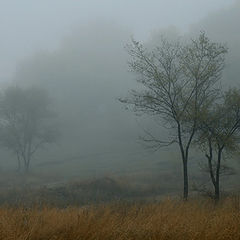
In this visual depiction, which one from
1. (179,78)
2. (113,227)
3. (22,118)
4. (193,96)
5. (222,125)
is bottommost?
(113,227)

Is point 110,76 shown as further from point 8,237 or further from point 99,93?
point 8,237

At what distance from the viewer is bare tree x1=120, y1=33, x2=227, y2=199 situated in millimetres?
23641

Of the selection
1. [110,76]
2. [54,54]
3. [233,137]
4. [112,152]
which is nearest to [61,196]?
[233,137]

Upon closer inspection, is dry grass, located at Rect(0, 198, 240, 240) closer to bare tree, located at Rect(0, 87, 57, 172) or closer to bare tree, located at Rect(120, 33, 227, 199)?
bare tree, located at Rect(120, 33, 227, 199)

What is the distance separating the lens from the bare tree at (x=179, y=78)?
2364cm

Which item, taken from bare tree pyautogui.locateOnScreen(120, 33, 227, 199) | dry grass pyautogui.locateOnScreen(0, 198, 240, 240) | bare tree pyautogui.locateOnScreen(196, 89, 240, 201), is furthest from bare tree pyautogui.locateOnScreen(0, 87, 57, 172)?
dry grass pyautogui.locateOnScreen(0, 198, 240, 240)

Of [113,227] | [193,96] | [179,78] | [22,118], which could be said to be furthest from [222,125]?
[22,118]

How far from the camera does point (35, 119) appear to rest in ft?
246

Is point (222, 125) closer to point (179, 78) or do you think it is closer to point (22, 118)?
point (179, 78)

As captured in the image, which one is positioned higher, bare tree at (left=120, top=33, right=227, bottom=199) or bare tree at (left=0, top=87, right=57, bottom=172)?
bare tree at (left=0, top=87, right=57, bottom=172)

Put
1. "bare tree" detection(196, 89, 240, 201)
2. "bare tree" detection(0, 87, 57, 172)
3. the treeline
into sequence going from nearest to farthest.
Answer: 1. "bare tree" detection(196, 89, 240, 201)
2. the treeline
3. "bare tree" detection(0, 87, 57, 172)

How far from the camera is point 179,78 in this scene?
83.0 ft

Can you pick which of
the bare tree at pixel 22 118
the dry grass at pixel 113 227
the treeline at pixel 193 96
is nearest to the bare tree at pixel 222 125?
the treeline at pixel 193 96

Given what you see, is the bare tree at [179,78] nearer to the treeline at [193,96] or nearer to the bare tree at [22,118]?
the treeline at [193,96]
